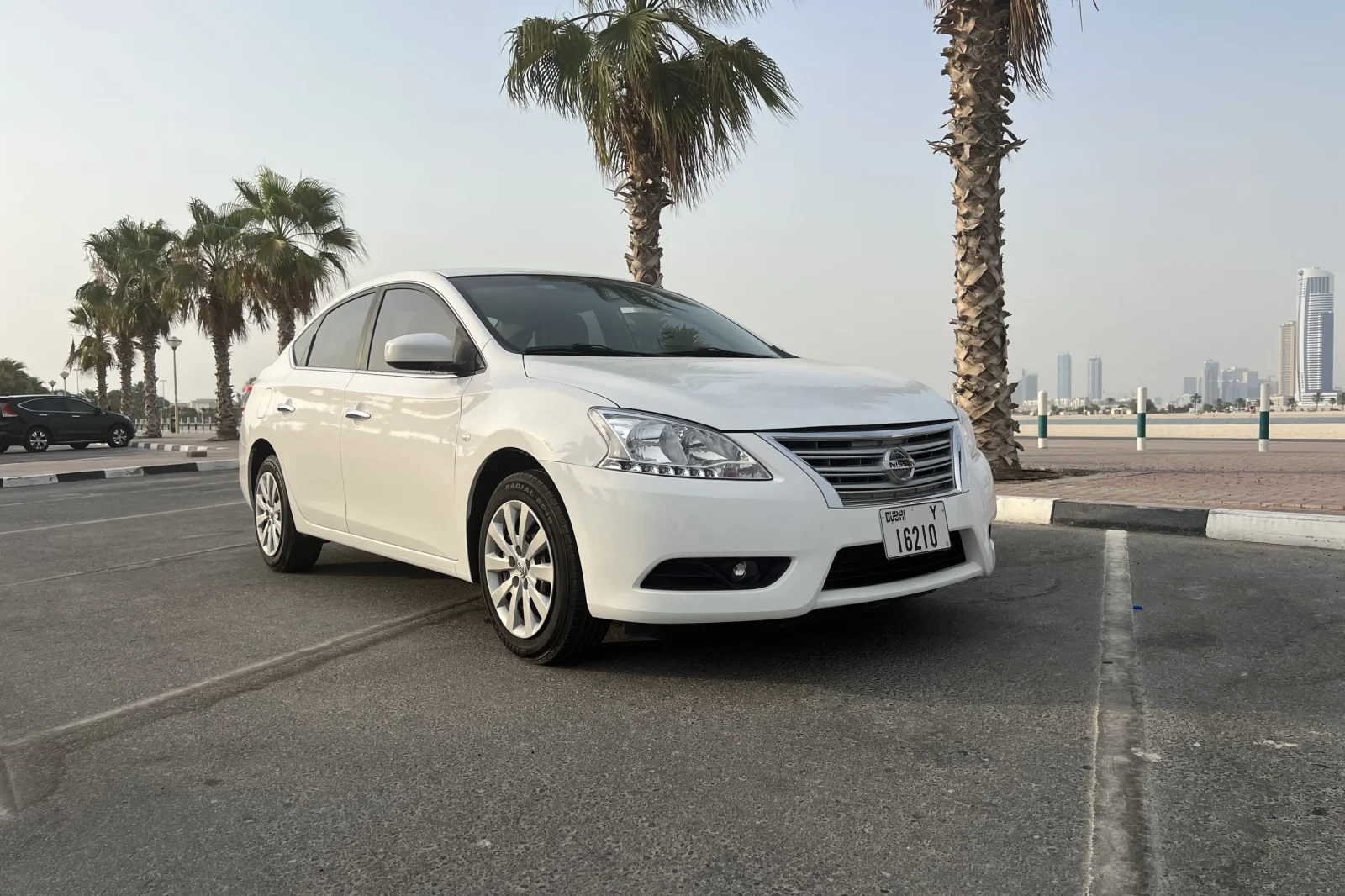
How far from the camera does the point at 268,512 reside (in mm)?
5770

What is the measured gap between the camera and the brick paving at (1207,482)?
704 cm

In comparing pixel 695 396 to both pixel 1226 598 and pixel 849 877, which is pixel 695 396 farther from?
pixel 1226 598

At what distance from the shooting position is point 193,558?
6.37 metres

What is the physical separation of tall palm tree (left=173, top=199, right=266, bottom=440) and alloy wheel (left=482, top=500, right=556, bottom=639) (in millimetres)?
25681

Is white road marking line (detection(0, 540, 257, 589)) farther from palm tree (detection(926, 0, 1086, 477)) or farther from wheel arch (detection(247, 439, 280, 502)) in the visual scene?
palm tree (detection(926, 0, 1086, 477))

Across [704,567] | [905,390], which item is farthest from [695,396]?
[905,390]

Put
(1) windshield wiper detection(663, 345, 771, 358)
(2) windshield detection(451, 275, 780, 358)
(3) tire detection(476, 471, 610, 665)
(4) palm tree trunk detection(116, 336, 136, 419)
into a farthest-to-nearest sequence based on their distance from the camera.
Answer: (4) palm tree trunk detection(116, 336, 136, 419)
(1) windshield wiper detection(663, 345, 771, 358)
(2) windshield detection(451, 275, 780, 358)
(3) tire detection(476, 471, 610, 665)

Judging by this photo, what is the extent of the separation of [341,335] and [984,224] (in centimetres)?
620

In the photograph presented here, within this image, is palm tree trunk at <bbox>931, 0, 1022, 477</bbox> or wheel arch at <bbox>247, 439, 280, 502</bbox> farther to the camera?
palm tree trunk at <bbox>931, 0, 1022, 477</bbox>

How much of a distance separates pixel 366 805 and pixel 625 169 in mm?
11654

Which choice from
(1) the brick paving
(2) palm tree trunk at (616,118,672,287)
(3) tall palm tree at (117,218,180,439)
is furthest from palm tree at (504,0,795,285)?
(3) tall palm tree at (117,218,180,439)

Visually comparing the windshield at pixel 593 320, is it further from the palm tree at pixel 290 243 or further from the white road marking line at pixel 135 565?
the palm tree at pixel 290 243

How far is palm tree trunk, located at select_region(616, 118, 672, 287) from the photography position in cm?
1297

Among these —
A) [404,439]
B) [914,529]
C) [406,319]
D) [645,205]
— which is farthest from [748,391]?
[645,205]
